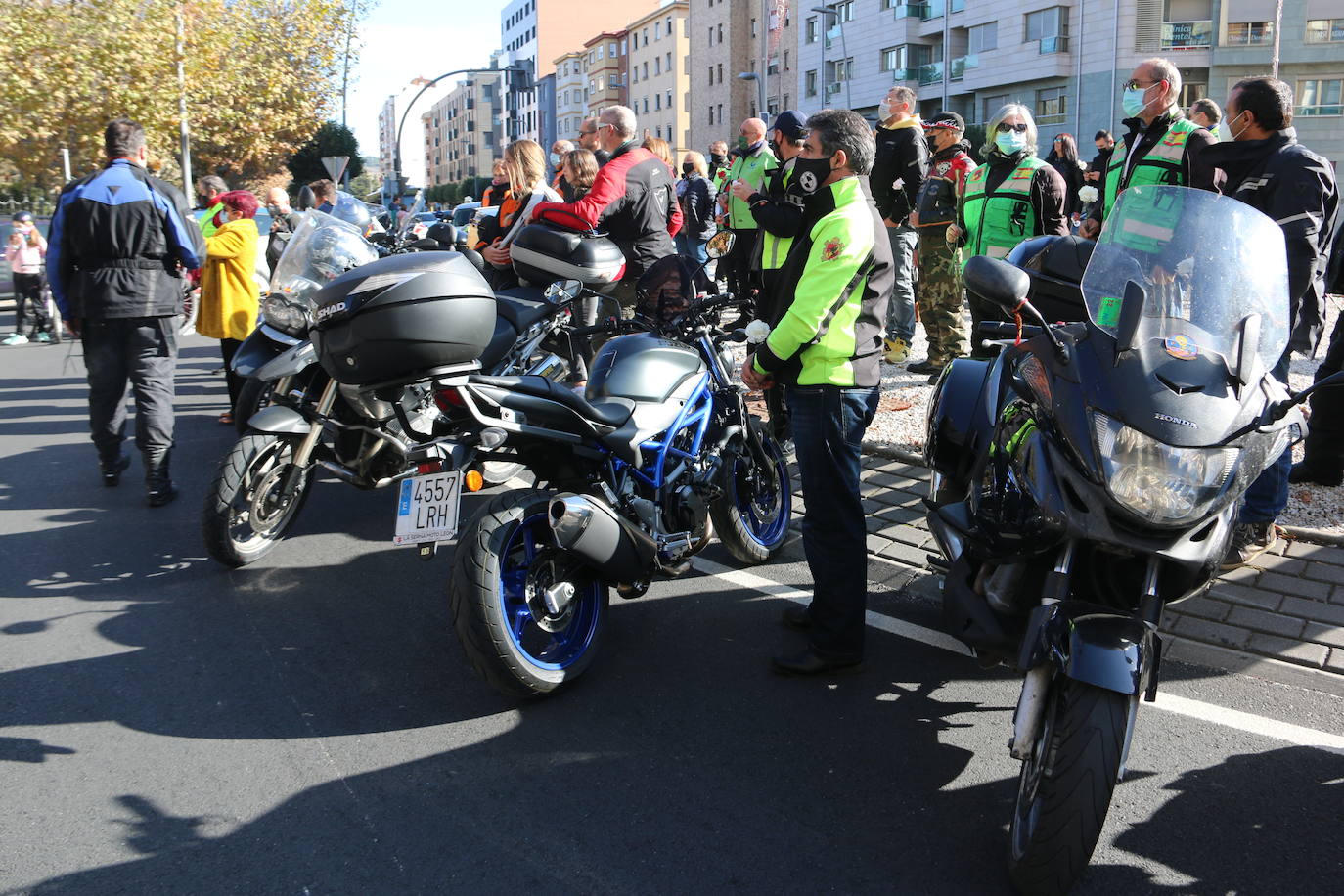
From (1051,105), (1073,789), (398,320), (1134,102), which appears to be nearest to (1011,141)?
(1134,102)

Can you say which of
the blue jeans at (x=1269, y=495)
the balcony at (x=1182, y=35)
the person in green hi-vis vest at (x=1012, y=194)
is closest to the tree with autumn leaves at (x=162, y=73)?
the person in green hi-vis vest at (x=1012, y=194)

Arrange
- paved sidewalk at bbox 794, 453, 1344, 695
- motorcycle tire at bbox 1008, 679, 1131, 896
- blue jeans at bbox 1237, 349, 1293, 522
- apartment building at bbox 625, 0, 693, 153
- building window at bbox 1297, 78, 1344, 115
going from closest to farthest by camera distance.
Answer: motorcycle tire at bbox 1008, 679, 1131, 896
paved sidewalk at bbox 794, 453, 1344, 695
blue jeans at bbox 1237, 349, 1293, 522
building window at bbox 1297, 78, 1344, 115
apartment building at bbox 625, 0, 693, 153

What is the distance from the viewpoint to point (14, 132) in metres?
22.2

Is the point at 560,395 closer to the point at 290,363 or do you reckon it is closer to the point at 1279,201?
the point at 290,363

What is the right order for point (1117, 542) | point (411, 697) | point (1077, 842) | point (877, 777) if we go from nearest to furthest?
point (1077, 842)
point (1117, 542)
point (877, 777)
point (411, 697)

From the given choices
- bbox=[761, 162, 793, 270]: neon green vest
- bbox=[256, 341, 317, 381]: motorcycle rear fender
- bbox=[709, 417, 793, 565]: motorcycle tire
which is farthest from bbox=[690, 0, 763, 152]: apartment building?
bbox=[709, 417, 793, 565]: motorcycle tire

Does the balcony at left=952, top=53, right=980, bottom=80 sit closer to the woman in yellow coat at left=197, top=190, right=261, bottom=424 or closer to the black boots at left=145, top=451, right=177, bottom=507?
the woman in yellow coat at left=197, top=190, right=261, bottom=424

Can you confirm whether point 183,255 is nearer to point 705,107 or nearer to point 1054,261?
point 1054,261

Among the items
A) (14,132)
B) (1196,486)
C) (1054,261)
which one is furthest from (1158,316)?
(14,132)

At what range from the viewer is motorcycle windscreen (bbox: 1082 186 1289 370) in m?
2.80

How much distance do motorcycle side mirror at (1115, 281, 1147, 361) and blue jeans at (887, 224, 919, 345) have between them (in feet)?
21.2

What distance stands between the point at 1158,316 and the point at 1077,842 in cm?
134

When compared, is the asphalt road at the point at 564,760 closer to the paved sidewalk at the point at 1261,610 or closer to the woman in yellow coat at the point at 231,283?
the paved sidewalk at the point at 1261,610

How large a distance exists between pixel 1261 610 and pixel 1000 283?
2398 millimetres
